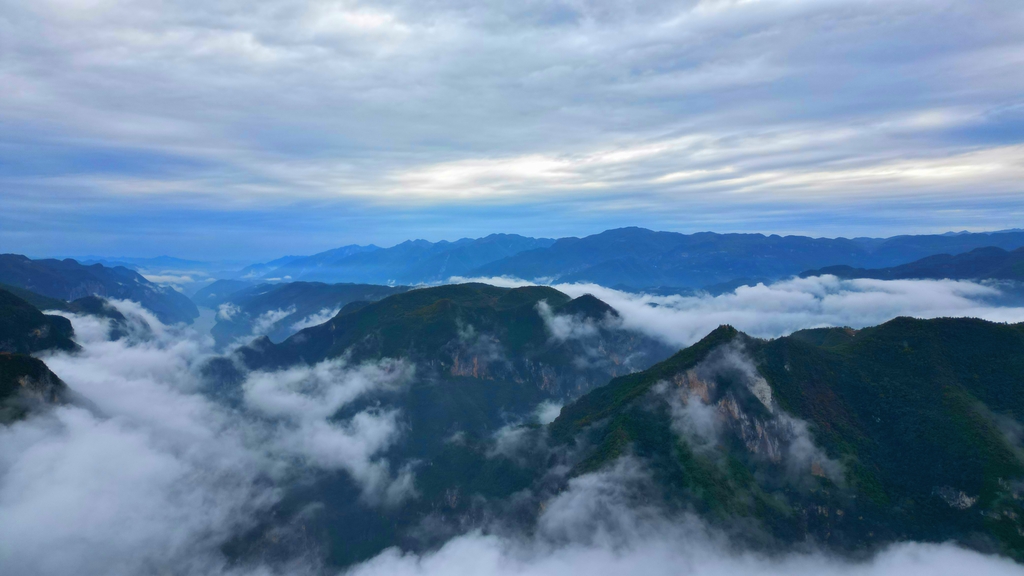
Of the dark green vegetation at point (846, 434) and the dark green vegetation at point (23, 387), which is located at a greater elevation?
the dark green vegetation at point (23, 387)

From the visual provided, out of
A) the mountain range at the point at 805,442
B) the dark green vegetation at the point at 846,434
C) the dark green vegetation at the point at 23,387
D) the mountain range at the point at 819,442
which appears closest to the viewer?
the dark green vegetation at the point at 846,434

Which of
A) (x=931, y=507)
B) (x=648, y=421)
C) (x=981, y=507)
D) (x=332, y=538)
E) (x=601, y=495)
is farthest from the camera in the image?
(x=332, y=538)

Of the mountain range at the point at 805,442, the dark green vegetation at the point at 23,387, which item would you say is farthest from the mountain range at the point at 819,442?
the dark green vegetation at the point at 23,387

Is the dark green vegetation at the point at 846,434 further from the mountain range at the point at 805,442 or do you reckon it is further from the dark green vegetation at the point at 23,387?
the dark green vegetation at the point at 23,387

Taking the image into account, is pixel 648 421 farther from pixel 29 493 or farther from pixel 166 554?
pixel 29 493

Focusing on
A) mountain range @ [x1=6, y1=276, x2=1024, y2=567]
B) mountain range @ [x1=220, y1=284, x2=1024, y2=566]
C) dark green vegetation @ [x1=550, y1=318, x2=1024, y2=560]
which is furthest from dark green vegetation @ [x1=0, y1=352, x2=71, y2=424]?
dark green vegetation @ [x1=550, y1=318, x2=1024, y2=560]

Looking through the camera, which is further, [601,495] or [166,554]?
[166,554]

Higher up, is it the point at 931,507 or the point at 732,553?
the point at 931,507

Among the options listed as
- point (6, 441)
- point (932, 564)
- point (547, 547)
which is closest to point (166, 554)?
point (6, 441)

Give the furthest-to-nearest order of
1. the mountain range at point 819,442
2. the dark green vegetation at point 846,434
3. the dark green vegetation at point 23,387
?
the dark green vegetation at point 23,387, the mountain range at point 819,442, the dark green vegetation at point 846,434
